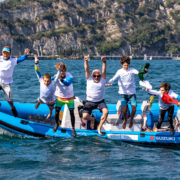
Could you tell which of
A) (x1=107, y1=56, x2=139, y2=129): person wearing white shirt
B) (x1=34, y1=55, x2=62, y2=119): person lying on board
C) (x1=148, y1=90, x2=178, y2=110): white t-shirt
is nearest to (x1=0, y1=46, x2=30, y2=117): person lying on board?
(x1=34, y1=55, x2=62, y2=119): person lying on board

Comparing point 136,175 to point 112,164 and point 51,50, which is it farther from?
point 51,50

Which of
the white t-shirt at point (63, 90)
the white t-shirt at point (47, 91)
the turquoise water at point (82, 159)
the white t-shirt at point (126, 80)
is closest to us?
the turquoise water at point (82, 159)

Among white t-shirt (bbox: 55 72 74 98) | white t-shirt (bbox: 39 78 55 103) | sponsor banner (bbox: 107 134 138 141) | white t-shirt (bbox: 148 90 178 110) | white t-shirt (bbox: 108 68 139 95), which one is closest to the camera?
white t-shirt (bbox: 148 90 178 110)

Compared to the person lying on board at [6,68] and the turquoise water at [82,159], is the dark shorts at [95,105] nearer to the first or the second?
the turquoise water at [82,159]

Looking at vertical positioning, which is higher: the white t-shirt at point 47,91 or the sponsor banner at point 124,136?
the white t-shirt at point 47,91

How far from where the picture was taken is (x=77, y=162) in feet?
29.3

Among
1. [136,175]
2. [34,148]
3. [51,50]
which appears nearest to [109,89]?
[34,148]

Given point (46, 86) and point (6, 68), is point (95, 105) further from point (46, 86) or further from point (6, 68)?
point (6, 68)

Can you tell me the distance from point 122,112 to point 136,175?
115 inches

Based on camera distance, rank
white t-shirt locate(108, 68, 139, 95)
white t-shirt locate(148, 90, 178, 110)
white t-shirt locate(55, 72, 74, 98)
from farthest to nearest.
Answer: white t-shirt locate(108, 68, 139, 95), white t-shirt locate(55, 72, 74, 98), white t-shirt locate(148, 90, 178, 110)

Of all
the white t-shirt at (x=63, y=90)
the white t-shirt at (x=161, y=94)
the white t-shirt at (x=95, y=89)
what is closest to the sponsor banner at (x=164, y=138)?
the white t-shirt at (x=161, y=94)

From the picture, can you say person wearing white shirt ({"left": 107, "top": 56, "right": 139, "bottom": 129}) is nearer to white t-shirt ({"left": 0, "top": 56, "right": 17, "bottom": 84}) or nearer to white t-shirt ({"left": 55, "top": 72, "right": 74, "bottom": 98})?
white t-shirt ({"left": 55, "top": 72, "right": 74, "bottom": 98})

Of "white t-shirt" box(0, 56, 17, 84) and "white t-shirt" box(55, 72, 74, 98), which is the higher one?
"white t-shirt" box(0, 56, 17, 84)

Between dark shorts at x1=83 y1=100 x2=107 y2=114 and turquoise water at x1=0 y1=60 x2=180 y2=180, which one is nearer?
turquoise water at x1=0 y1=60 x2=180 y2=180
